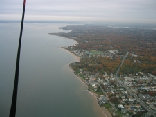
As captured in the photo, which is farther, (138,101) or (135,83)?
(135,83)

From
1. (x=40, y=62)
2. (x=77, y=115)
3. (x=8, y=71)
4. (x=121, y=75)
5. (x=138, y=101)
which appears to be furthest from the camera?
(x=40, y=62)

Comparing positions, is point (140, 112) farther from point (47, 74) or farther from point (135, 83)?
point (47, 74)

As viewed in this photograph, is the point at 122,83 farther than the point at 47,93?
Yes

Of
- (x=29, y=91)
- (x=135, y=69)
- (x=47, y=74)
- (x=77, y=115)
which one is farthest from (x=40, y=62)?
(x=77, y=115)

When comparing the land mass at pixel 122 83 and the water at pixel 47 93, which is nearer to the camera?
the water at pixel 47 93

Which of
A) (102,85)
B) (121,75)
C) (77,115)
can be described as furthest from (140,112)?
(121,75)

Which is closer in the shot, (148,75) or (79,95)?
(79,95)

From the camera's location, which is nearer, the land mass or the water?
the water

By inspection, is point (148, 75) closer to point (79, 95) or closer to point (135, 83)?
point (135, 83)

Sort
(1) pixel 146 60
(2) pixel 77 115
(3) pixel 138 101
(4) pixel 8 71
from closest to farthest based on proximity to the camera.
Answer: (2) pixel 77 115
(3) pixel 138 101
(4) pixel 8 71
(1) pixel 146 60
